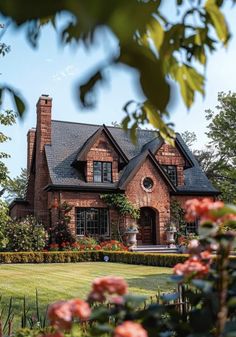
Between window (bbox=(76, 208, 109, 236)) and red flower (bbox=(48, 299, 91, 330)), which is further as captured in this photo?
window (bbox=(76, 208, 109, 236))

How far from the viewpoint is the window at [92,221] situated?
984 inches

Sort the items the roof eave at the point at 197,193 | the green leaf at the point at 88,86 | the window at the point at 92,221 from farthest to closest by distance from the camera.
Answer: the roof eave at the point at 197,193 < the window at the point at 92,221 < the green leaf at the point at 88,86

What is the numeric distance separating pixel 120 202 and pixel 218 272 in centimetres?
2300

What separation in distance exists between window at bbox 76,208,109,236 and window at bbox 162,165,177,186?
5.57 meters

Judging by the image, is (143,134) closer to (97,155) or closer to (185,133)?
(97,155)

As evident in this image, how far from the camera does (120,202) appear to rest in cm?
2502

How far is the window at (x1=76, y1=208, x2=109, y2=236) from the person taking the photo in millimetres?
25000

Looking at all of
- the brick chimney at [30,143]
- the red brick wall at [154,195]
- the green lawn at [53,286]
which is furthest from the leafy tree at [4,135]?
the brick chimney at [30,143]

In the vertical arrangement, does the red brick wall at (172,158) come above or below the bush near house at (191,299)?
above

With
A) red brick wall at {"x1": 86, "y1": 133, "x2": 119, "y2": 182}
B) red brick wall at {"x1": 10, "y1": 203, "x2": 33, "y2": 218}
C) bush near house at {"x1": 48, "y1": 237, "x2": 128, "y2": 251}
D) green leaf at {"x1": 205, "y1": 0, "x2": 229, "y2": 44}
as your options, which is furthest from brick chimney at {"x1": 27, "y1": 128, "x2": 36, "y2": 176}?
green leaf at {"x1": 205, "y1": 0, "x2": 229, "y2": 44}

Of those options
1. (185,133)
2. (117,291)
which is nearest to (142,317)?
(117,291)

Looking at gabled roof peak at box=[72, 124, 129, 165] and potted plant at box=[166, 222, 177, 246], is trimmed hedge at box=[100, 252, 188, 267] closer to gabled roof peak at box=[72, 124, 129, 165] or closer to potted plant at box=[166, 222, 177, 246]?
potted plant at box=[166, 222, 177, 246]

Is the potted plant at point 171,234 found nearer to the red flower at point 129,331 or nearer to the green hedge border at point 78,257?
the green hedge border at point 78,257

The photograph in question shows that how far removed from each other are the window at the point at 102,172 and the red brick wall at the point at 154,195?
1597mm
